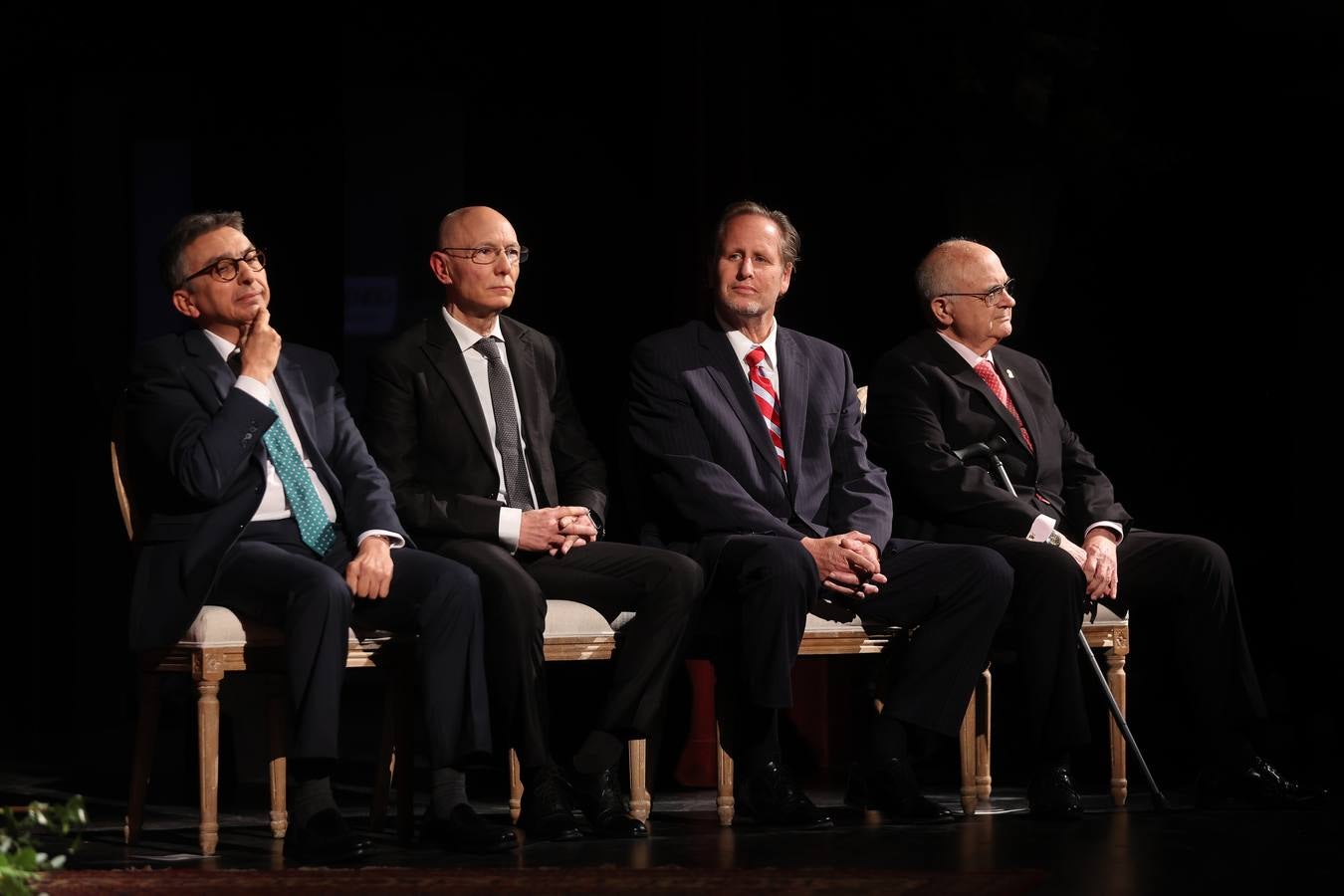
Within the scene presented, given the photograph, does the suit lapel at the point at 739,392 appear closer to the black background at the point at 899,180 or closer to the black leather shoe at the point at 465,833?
the black background at the point at 899,180

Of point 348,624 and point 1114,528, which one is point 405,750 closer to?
point 348,624

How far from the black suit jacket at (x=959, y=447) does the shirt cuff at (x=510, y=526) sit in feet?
3.42

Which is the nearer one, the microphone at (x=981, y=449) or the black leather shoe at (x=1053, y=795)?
the black leather shoe at (x=1053, y=795)

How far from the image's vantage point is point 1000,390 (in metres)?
4.89

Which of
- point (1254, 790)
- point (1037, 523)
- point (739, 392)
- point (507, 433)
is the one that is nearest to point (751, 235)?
point (739, 392)

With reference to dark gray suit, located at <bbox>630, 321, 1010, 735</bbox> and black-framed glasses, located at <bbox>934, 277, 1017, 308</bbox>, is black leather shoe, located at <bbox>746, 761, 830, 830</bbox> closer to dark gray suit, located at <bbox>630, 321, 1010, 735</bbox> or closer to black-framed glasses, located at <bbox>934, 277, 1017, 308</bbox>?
dark gray suit, located at <bbox>630, 321, 1010, 735</bbox>

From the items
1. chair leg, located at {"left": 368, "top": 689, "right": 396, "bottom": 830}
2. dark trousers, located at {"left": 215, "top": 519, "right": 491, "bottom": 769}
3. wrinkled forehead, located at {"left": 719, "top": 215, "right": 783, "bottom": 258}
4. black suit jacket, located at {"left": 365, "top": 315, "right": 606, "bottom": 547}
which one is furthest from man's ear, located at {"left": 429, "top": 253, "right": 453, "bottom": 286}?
chair leg, located at {"left": 368, "top": 689, "right": 396, "bottom": 830}

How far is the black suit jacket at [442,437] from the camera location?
14.1 feet

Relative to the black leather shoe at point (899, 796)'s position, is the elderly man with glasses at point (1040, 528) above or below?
above

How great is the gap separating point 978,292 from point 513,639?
5.38ft

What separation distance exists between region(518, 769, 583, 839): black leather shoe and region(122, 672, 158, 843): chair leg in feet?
2.63

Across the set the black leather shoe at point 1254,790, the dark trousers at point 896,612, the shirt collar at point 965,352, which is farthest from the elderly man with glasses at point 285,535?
the black leather shoe at point 1254,790

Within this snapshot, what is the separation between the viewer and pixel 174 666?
155 inches

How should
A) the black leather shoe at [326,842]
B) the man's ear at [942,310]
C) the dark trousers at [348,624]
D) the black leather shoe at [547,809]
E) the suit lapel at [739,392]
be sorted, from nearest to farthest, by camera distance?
the black leather shoe at [326,842] < the dark trousers at [348,624] < the black leather shoe at [547,809] < the suit lapel at [739,392] < the man's ear at [942,310]
